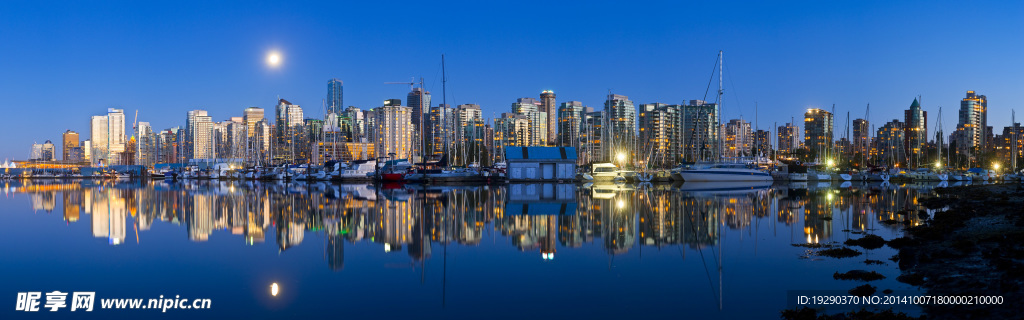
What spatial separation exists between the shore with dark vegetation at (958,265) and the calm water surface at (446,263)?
62 cm

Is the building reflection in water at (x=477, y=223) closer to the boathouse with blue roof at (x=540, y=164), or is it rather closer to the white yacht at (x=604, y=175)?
the boathouse with blue roof at (x=540, y=164)

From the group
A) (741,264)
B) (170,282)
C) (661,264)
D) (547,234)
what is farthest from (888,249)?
(170,282)

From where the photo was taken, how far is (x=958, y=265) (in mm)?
14398

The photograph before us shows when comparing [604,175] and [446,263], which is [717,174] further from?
[446,263]

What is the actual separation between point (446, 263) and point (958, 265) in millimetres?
11667

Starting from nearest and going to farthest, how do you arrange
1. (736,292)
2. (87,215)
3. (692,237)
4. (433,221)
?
(736,292)
(692,237)
(433,221)
(87,215)

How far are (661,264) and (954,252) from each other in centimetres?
743

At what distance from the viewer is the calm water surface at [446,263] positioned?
1164 cm

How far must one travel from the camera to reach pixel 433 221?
2653 cm

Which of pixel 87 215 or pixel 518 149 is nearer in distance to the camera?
pixel 87 215

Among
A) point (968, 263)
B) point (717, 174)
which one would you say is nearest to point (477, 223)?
point (968, 263)

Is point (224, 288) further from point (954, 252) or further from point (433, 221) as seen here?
point (954, 252)

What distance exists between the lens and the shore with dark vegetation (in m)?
10.3

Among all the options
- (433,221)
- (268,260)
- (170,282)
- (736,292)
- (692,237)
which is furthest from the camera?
(433,221)
